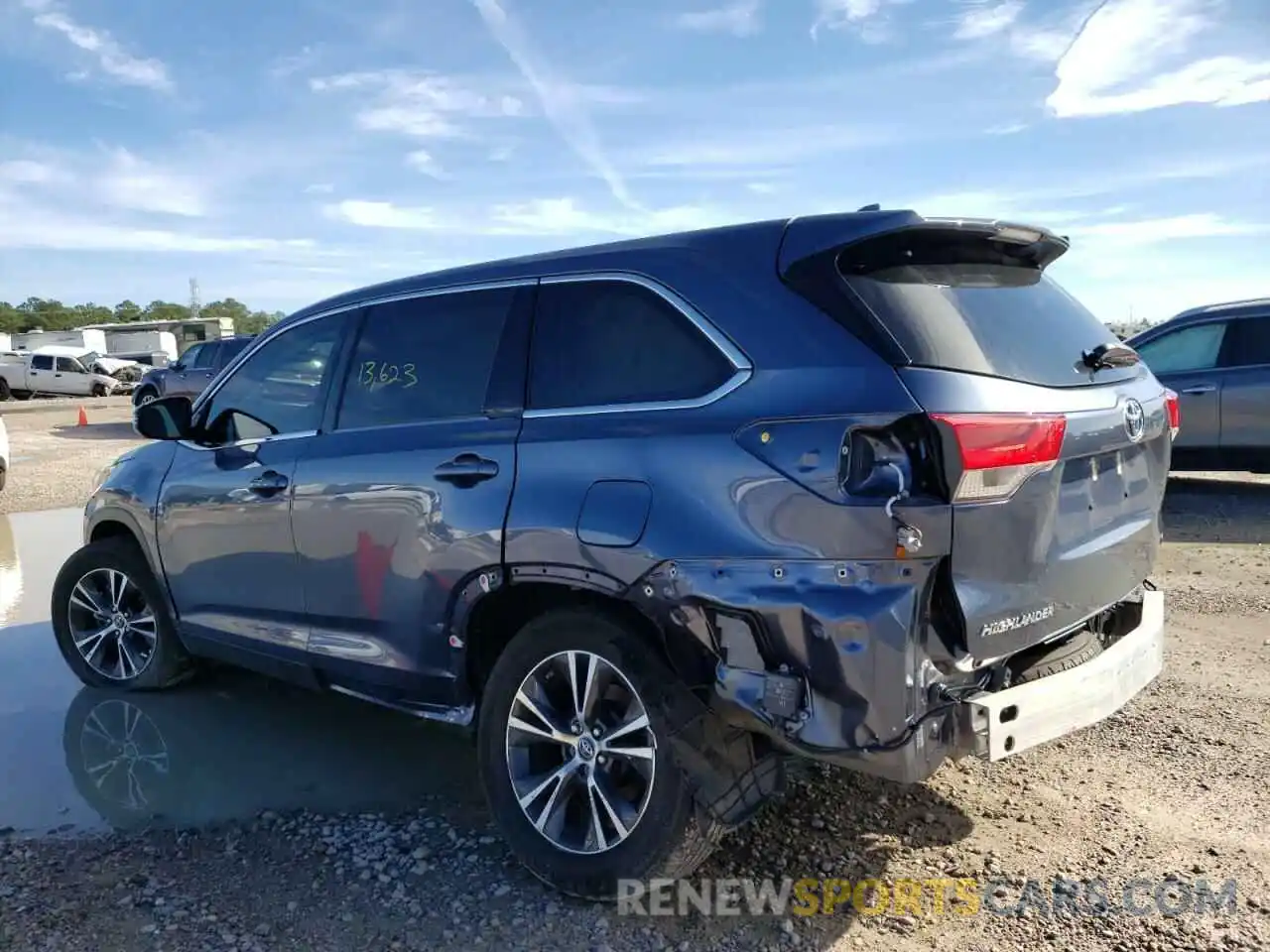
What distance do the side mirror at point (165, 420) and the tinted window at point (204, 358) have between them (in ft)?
60.3

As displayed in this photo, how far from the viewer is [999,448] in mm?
2691

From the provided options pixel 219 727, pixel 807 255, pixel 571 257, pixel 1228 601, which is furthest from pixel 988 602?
pixel 1228 601

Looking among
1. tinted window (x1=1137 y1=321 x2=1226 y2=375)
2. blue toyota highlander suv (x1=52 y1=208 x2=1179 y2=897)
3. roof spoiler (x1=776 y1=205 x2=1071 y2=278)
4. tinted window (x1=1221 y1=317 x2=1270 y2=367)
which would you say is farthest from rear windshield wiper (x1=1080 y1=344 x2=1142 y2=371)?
tinted window (x1=1221 y1=317 x2=1270 y2=367)

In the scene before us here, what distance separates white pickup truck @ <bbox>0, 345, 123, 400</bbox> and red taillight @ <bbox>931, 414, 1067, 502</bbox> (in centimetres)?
3634

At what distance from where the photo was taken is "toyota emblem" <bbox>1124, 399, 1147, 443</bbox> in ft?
10.8

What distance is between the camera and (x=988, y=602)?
2.77 metres

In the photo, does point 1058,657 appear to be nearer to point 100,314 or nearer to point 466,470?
point 466,470

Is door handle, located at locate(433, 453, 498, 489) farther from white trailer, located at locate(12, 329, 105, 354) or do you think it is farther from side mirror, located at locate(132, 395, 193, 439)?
white trailer, located at locate(12, 329, 105, 354)

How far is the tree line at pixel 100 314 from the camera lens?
78.0 meters

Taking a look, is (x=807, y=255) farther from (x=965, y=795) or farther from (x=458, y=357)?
(x=965, y=795)

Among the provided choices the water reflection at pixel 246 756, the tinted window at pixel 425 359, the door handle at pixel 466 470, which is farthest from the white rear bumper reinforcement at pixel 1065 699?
the water reflection at pixel 246 756

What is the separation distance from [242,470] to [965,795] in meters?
3.20

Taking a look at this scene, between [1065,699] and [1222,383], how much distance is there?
7.81 meters

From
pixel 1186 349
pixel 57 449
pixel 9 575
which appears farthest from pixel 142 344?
pixel 1186 349
